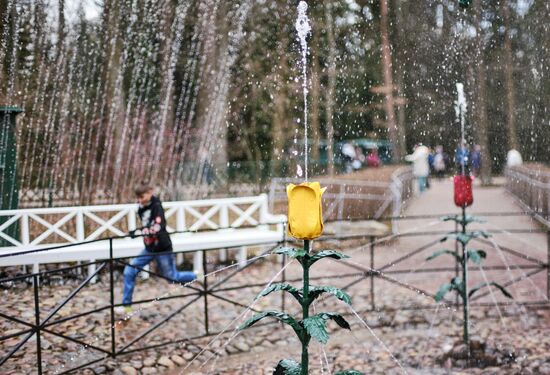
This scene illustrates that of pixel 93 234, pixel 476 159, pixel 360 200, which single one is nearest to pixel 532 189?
pixel 360 200

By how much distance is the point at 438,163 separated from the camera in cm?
2362

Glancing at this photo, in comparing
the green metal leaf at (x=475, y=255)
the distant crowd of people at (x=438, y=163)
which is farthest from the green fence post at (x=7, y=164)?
the distant crowd of people at (x=438, y=163)

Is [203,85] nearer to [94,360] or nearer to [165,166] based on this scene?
[165,166]

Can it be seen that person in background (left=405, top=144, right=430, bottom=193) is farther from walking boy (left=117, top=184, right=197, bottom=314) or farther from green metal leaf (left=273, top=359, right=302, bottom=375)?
green metal leaf (left=273, top=359, right=302, bottom=375)

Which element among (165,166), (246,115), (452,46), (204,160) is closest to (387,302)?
(165,166)

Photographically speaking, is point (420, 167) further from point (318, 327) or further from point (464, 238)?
point (318, 327)

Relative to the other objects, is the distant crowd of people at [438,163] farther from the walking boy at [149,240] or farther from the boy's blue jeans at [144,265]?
the walking boy at [149,240]

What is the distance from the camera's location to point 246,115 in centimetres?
2369

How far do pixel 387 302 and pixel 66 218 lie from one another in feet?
14.3

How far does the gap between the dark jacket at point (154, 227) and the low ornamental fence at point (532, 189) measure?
6.54 m

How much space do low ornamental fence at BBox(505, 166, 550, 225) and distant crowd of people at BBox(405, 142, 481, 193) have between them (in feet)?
4.87

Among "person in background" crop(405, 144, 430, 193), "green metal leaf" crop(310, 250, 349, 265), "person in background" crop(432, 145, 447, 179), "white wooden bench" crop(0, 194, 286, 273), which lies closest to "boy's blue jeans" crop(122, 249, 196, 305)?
"white wooden bench" crop(0, 194, 286, 273)

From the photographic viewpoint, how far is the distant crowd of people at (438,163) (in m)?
18.7

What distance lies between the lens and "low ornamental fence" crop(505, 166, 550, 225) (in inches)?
475
